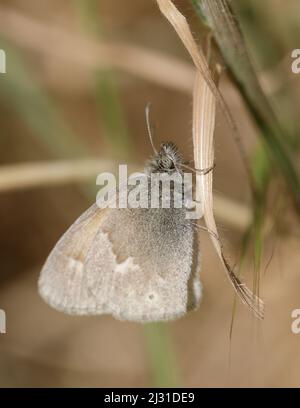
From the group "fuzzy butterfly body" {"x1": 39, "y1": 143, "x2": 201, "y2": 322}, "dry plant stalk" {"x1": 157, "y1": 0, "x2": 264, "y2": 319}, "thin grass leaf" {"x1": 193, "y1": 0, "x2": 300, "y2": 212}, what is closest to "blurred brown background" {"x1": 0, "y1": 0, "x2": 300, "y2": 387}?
"fuzzy butterfly body" {"x1": 39, "y1": 143, "x2": 201, "y2": 322}

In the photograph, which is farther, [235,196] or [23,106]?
[235,196]

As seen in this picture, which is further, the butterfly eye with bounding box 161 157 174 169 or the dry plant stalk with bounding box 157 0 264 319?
the butterfly eye with bounding box 161 157 174 169

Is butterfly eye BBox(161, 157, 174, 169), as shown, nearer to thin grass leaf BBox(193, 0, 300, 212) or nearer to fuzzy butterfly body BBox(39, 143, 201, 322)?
fuzzy butterfly body BBox(39, 143, 201, 322)

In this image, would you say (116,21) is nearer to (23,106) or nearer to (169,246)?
(23,106)

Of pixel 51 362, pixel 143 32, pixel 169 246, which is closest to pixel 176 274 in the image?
pixel 169 246

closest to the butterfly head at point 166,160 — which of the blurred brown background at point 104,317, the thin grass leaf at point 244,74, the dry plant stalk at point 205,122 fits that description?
the thin grass leaf at point 244,74

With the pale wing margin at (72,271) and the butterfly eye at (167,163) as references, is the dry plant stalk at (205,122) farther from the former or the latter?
the pale wing margin at (72,271)
